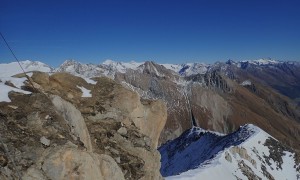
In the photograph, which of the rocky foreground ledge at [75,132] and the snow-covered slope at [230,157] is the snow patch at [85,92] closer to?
the rocky foreground ledge at [75,132]

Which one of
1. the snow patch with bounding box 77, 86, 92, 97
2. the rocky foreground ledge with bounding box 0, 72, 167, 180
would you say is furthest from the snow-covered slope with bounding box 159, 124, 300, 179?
the snow patch with bounding box 77, 86, 92, 97

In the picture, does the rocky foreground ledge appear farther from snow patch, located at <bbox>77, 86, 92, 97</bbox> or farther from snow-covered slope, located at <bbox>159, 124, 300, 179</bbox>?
snow-covered slope, located at <bbox>159, 124, 300, 179</bbox>

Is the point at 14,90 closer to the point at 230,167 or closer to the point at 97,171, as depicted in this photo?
the point at 97,171

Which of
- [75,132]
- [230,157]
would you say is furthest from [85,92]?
[230,157]

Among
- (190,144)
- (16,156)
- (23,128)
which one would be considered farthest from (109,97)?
(190,144)

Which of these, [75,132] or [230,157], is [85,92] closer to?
[75,132]

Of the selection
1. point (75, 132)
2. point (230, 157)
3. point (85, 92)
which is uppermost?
point (85, 92)
